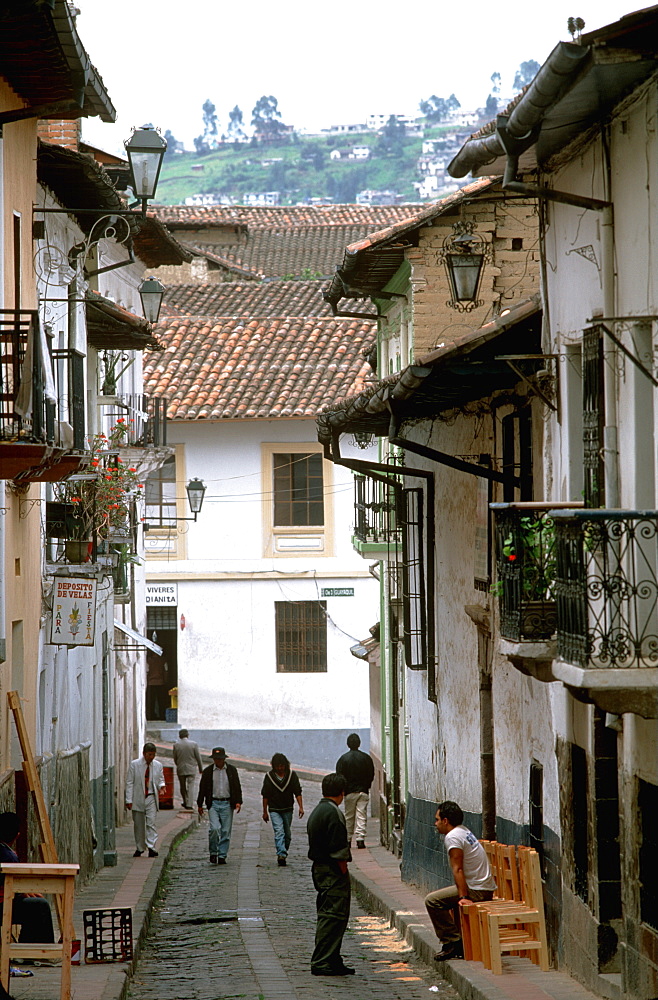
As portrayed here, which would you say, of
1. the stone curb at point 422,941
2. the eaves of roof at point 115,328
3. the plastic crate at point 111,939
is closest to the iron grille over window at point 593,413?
the stone curb at point 422,941

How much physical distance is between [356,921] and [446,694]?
2.72 meters

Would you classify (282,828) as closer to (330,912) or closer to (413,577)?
(413,577)

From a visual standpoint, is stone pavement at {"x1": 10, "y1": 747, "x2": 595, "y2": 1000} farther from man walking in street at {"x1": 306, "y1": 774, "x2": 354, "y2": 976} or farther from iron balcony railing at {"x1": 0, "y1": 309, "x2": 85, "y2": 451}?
iron balcony railing at {"x1": 0, "y1": 309, "x2": 85, "y2": 451}

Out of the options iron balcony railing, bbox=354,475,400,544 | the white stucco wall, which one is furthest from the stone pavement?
the white stucco wall

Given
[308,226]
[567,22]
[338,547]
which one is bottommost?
[338,547]

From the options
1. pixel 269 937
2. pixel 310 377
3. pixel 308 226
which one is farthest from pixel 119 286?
pixel 308 226

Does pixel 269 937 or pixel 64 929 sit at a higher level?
pixel 64 929

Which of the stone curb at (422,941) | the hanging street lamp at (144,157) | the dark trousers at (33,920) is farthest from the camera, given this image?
the hanging street lamp at (144,157)

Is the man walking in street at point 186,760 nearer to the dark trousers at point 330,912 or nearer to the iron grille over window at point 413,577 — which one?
the iron grille over window at point 413,577

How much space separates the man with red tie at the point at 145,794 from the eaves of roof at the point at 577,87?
12096 millimetres

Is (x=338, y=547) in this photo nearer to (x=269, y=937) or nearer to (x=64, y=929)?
(x=269, y=937)

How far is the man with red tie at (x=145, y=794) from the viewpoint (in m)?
20.4

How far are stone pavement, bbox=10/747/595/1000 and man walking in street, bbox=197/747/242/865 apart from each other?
44 cm

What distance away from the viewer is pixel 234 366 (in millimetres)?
34812
